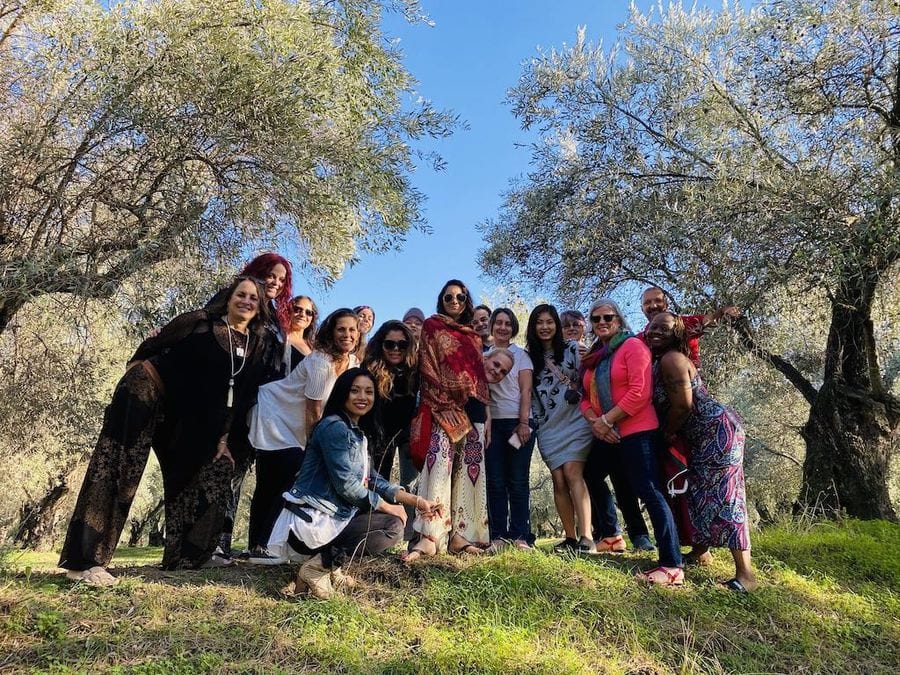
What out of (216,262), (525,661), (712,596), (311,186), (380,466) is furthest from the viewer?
(216,262)

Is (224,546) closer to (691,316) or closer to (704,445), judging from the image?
(704,445)

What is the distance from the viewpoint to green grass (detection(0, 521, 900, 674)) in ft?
11.5

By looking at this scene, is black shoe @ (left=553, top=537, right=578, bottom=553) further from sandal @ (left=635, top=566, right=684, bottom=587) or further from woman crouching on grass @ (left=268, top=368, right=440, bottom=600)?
woman crouching on grass @ (left=268, top=368, right=440, bottom=600)

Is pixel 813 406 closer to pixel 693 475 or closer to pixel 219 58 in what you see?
pixel 693 475

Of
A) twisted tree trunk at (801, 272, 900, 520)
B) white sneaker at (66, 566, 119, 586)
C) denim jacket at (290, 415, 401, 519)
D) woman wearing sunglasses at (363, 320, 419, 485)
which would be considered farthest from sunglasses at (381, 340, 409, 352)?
twisted tree trunk at (801, 272, 900, 520)

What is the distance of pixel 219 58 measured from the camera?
669cm

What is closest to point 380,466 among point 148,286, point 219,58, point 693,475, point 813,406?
point 693,475

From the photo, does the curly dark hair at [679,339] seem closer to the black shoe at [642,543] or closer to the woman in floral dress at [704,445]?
the woman in floral dress at [704,445]

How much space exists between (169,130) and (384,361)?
396cm

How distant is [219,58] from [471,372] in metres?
4.63

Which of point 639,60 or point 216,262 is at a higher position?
point 639,60

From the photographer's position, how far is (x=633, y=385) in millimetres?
5004

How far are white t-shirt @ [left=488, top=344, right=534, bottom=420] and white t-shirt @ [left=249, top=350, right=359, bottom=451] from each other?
5.04 feet

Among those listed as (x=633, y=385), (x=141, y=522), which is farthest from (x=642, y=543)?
(x=141, y=522)
